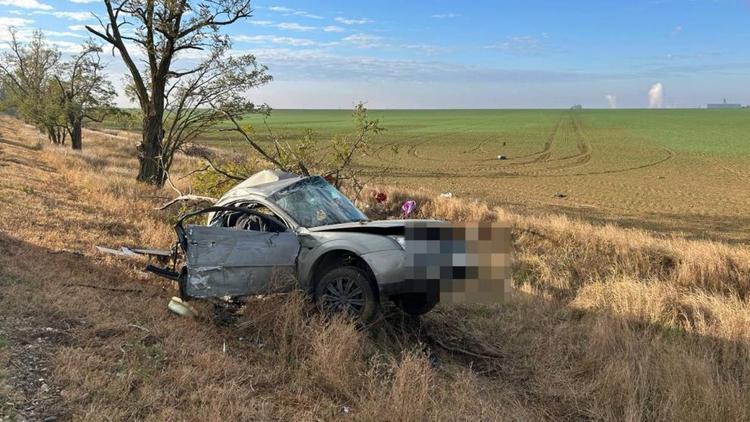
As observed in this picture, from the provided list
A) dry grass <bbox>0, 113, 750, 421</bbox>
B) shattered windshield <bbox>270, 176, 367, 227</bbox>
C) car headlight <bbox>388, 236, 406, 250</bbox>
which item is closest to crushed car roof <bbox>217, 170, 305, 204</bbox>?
shattered windshield <bbox>270, 176, 367, 227</bbox>

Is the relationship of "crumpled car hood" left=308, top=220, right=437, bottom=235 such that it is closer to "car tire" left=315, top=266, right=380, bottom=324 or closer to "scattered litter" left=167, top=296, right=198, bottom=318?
"car tire" left=315, top=266, right=380, bottom=324

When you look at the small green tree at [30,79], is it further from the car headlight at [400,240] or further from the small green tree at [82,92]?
the car headlight at [400,240]

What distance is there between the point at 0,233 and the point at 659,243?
11.4 m

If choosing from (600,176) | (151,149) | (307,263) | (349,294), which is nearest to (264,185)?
(307,263)

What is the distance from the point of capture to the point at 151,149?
18.2 meters

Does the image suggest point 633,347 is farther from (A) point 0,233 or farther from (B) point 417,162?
(B) point 417,162

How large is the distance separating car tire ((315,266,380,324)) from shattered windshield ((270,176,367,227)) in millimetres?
837

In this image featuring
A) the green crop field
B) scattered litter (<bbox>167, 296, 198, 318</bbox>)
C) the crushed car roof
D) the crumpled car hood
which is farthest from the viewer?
the green crop field

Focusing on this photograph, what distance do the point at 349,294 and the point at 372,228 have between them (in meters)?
0.74

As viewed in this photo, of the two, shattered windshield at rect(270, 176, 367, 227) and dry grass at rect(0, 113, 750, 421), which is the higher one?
shattered windshield at rect(270, 176, 367, 227)

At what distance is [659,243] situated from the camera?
1059 centimetres

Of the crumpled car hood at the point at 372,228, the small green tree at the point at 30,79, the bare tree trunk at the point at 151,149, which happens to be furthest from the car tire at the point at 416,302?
the small green tree at the point at 30,79

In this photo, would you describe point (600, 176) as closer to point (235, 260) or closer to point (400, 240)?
point (400, 240)

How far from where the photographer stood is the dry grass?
4.26 metres
